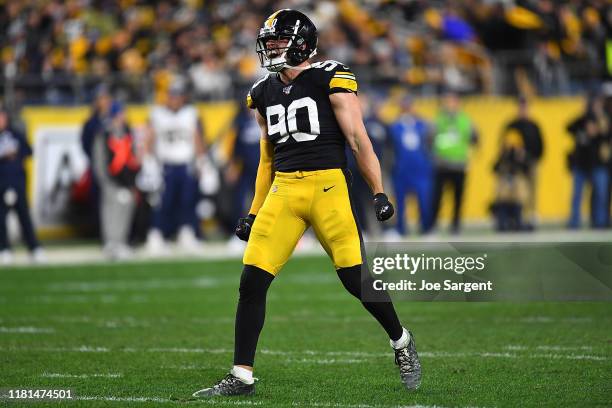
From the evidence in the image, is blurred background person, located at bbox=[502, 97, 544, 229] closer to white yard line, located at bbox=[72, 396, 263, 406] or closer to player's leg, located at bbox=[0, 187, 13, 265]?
player's leg, located at bbox=[0, 187, 13, 265]

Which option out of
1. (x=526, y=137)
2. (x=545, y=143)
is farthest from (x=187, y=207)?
(x=545, y=143)

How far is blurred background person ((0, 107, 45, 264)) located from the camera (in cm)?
1445

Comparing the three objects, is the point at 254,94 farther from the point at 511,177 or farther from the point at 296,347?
the point at 511,177

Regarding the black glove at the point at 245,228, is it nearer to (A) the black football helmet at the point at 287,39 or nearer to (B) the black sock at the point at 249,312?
(B) the black sock at the point at 249,312

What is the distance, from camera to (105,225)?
15.4 m

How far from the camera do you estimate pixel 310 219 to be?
637 cm

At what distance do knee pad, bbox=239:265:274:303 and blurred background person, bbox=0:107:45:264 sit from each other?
28.7 feet

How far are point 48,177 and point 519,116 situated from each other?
6904 mm

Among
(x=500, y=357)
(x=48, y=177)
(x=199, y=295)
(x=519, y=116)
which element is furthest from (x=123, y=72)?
(x=500, y=357)

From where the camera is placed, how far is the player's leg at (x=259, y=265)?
20.5 ft

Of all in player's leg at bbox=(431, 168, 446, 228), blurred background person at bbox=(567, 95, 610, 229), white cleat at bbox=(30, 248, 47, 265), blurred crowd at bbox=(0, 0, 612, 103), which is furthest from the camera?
blurred crowd at bbox=(0, 0, 612, 103)

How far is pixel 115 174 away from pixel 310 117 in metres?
9.21

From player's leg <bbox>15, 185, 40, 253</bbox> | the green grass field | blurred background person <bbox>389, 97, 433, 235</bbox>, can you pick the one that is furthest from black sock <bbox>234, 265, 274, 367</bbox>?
blurred background person <bbox>389, 97, 433, 235</bbox>

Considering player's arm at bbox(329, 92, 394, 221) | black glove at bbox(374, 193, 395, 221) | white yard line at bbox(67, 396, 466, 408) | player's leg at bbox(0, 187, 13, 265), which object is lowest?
player's leg at bbox(0, 187, 13, 265)
